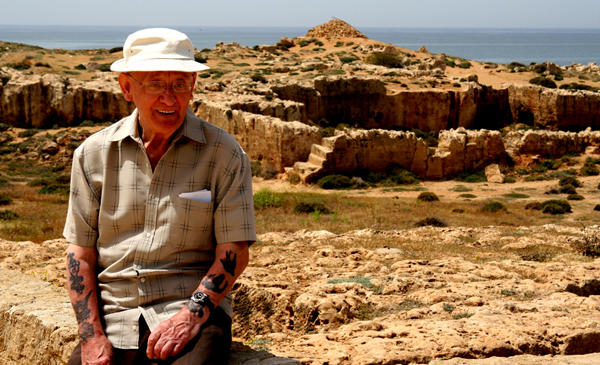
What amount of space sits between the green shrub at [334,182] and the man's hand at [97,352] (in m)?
17.8

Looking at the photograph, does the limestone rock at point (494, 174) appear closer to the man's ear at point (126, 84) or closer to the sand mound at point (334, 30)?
the man's ear at point (126, 84)

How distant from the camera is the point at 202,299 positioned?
2600 millimetres

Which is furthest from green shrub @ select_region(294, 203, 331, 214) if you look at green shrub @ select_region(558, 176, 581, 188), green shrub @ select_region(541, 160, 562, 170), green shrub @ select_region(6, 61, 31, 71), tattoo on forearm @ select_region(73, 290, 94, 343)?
green shrub @ select_region(6, 61, 31, 71)

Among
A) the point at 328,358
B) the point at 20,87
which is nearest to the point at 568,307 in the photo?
the point at 328,358

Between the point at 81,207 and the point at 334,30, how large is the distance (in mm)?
56953

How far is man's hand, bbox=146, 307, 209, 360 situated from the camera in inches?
97.3

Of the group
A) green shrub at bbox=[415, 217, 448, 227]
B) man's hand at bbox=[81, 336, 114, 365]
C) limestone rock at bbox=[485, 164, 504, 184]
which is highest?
man's hand at bbox=[81, 336, 114, 365]

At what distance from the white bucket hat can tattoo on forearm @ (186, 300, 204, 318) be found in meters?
1.05

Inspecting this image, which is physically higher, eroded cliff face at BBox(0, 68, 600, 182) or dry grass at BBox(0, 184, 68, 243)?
eroded cliff face at BBox(0, 68, 600, 182)

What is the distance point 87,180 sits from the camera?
108 inches

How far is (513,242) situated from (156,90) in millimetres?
7626

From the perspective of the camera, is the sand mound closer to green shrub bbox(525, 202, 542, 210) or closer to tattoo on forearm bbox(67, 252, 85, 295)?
green shrub bbox(525, 202, 542, 210)

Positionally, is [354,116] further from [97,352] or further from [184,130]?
[97,352]

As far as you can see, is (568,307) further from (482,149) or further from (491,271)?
(482,149)
